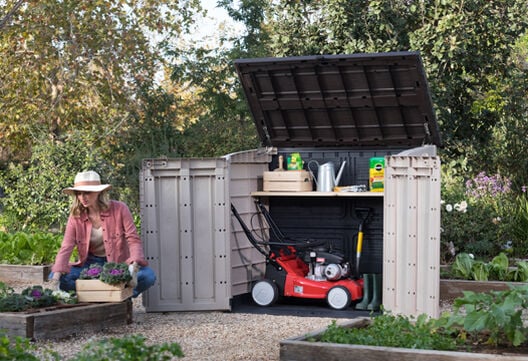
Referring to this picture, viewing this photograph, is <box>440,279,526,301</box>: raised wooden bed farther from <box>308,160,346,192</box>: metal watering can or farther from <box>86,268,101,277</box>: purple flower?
<box>86,268,101,277</box>: purple flower

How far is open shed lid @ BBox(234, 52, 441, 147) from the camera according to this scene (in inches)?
352

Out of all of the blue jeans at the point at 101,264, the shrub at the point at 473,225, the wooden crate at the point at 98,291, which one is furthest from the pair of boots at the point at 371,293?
the shrub at the point at 473,225

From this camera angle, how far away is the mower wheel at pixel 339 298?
8.86 metres

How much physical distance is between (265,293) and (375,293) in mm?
1095

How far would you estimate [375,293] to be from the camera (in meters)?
8.85

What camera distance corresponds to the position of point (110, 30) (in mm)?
18625

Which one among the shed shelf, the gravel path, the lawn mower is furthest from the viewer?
the lawn mower

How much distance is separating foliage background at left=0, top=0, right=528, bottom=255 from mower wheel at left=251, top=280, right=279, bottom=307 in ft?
10.9

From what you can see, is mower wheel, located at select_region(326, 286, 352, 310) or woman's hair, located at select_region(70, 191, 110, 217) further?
mower wheel, located at select_region(326, 286, 352, 310)

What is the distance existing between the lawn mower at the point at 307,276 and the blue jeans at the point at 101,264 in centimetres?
129

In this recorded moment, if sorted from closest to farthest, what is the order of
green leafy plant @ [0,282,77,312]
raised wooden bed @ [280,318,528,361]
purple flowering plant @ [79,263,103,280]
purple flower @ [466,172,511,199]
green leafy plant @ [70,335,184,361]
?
green leafy plant @ [70,335,184,361]
raised wooden bed @ [280,318,528,361]
green leafy plant @ [0,282,77,312]
purple flowering plant @ [79,263,103,280]
purple flower @ [466,172,511,199]

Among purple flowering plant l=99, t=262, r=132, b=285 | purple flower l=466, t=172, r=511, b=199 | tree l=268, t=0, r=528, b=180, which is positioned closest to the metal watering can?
purple flowering plant l=99, t=262, r=132, b=285

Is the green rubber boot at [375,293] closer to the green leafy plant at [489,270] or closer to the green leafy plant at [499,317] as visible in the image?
the green leafy plant at [489,270]

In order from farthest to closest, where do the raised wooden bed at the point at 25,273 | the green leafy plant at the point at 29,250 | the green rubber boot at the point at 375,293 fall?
1. the green leafy plant at the point at 29,250
2. the raised wooden bed at the point at 25,273
3. the green rubber boot at the point at 375,293
